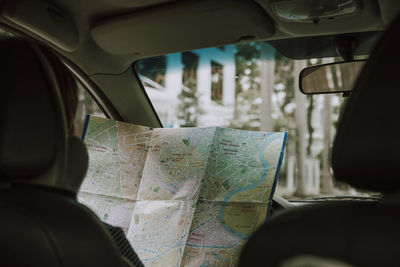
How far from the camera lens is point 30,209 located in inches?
49.9

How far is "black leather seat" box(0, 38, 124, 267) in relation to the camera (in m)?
1.23

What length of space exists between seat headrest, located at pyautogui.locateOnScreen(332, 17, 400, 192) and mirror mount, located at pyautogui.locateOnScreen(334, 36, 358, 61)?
1516 mm

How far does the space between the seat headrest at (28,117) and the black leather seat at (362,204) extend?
0.64 meters

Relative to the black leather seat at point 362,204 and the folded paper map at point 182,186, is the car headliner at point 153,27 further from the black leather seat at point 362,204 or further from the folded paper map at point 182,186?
the black leather seat at point 362,204

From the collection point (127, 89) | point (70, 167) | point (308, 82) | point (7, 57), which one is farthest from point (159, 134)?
point (7, 57)

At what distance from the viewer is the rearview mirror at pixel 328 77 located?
2586 mm

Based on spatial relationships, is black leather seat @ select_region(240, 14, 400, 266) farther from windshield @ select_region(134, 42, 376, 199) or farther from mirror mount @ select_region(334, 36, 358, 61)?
mirror mount @ select_region(334, 36, 358, 61)

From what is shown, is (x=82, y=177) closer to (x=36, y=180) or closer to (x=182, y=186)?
(x=36, y=180)

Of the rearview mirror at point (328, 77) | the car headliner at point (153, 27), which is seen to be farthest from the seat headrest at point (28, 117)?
the rearview mirror at point (328, 77)

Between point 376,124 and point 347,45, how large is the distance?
63.0 inches

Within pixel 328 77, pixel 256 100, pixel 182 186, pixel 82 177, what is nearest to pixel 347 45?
pixel 328 77

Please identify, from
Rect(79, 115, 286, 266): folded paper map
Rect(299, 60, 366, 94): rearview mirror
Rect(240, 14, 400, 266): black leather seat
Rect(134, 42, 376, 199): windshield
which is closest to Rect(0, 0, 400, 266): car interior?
Rect(240, 14, 400, 266): black leather seat

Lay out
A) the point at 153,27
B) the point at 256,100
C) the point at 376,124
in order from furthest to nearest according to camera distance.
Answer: the point at 256,100 < the point at 153,27 < the point at 376,124

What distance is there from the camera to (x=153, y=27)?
8.64 ft
